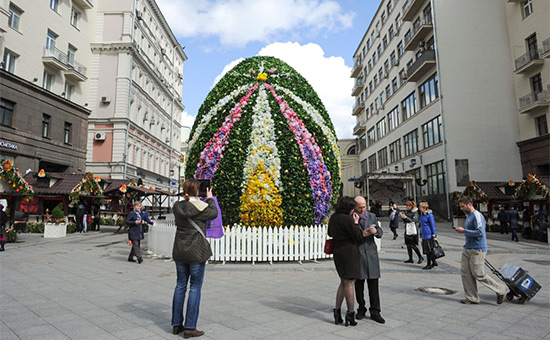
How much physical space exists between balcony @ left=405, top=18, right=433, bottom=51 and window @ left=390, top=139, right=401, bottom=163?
32.7 feet

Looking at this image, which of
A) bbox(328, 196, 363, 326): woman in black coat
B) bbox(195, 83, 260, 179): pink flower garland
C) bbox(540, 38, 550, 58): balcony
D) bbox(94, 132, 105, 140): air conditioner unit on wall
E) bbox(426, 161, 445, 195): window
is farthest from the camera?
bbox(94, 132, 105, 140): air conditioner unit on wall

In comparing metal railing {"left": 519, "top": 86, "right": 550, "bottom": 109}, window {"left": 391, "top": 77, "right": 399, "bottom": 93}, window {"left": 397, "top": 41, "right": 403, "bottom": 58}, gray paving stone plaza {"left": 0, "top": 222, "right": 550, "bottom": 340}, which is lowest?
gray paving stone plaza {"left": 0, "top": 222, "right": 550, "bottom": 340}

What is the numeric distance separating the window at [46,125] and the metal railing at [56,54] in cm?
432

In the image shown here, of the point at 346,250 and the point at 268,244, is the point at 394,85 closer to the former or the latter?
the point at 268,244

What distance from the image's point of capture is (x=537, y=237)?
1564cm

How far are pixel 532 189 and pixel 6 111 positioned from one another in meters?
29.3

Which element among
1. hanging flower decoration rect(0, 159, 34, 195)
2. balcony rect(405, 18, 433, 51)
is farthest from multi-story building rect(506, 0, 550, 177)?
hanging flower decoration rect(0, 159, 34, 195)

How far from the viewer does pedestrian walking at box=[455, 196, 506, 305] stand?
213 inches

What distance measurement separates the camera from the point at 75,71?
26.7m

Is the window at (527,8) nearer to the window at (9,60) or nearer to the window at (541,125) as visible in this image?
the window at (541,125)

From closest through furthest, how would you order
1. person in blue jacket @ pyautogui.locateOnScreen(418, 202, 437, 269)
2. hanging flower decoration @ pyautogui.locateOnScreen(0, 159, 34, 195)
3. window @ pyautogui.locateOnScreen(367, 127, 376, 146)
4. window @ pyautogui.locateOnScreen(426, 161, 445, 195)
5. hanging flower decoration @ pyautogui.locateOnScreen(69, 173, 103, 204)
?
person in blue jacket @ pyautogui.locateOnScreen(418, 202, 437, 269)
hanging flower decoration @ pyautogui.locateOnScreen(0, 159, 34, 195)
hanging flower decoration @ pyautogui.locateOnScreen(69, 173, 103, 204)
window @ pyautogui.locateOnScreen(426, 161, 445, 195)
window @ pyautogui.locateOnScreen(367, 127, 376, 146)

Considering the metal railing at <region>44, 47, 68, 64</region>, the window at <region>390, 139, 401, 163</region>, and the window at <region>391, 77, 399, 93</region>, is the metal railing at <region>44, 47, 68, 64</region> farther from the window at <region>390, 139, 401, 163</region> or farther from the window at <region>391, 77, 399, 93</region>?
the window at <region>390, 139, 401, 163</region>

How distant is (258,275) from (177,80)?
166 ft

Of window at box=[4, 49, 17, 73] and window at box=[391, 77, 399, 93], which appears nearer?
window at box=[4, 49, 17, 73]
